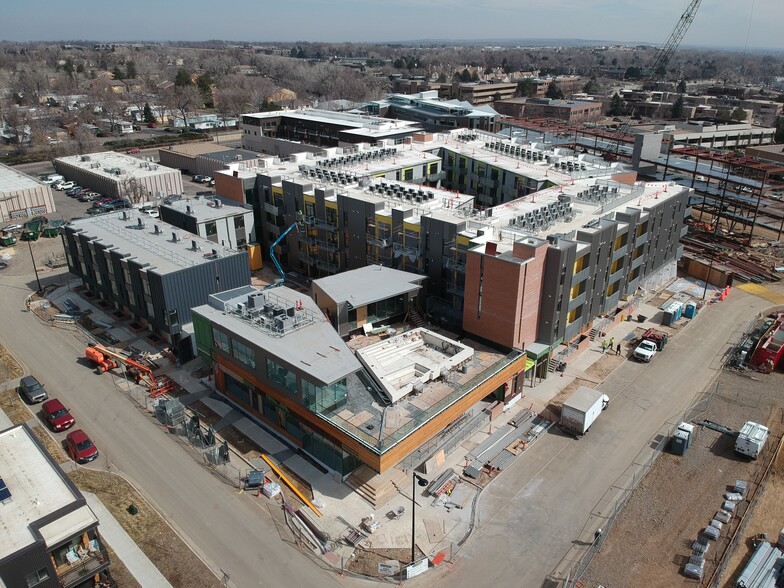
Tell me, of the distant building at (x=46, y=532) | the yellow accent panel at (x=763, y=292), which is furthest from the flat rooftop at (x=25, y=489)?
the yellow accent panel at (x=763, y=292)

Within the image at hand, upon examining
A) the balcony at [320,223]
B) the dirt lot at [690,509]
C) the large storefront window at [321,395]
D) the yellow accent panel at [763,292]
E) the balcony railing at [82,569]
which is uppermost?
the balcony at [320,223]

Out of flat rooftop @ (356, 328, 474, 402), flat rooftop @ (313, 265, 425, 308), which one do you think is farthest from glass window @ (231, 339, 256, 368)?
flat rooftop @ (313, 265, 425, 308)

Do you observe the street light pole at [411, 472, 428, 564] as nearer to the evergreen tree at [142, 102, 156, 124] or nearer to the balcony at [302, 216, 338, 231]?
the balcony at [302, 216, 338, 231]

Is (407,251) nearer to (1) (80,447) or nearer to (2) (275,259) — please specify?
(2) (275,259)

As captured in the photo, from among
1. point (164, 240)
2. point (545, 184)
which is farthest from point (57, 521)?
point (545, 184)

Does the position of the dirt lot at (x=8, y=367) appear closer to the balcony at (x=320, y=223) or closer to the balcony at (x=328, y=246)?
the balcony at (x=328, y=246)

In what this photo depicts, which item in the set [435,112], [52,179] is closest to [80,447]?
[52,179]

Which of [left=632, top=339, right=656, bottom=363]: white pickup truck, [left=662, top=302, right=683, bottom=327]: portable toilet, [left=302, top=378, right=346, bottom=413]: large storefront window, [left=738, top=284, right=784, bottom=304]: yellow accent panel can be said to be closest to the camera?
[left=302, top=378, right=346, bottom=413]: large storefront window

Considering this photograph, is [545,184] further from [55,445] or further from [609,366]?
[55,445]
